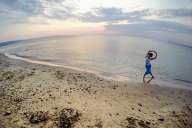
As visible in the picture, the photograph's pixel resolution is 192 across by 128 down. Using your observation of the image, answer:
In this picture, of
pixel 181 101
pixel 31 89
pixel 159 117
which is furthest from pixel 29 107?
pixel 181 101

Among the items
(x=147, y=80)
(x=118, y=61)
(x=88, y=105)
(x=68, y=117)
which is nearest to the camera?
(x=68, y=117)

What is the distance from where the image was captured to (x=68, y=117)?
364 inches

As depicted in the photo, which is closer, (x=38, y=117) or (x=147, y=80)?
(x=38, y=117)

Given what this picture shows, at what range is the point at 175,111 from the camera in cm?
1120

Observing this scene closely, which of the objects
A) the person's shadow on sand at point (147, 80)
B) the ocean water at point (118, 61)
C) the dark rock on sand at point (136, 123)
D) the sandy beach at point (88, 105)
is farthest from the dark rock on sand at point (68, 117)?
the ocean water at point (118, 61)

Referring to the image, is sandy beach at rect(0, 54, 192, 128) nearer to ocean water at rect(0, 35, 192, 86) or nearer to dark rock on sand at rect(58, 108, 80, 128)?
dark rock on sand at rect(58, 108, 80, 128)

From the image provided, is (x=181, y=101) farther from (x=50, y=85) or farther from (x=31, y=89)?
(x=31, y=89)

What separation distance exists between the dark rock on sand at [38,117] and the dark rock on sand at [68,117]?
829 mm

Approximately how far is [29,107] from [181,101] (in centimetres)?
1073

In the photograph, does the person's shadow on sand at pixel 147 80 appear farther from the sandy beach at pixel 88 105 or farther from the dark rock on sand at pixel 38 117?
the dark rock on sand at pixel 38 117

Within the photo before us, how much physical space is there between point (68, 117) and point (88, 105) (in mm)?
1959

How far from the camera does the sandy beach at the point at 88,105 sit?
9.15 meters

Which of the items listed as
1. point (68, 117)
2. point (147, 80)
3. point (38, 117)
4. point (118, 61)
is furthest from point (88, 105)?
point (118, 61)

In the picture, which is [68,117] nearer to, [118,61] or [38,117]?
[38,117]
